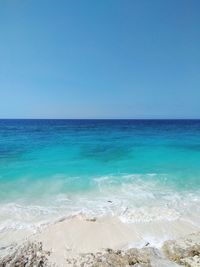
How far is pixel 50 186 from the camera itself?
31.2 ft

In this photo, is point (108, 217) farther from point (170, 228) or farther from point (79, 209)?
point (170, 228)

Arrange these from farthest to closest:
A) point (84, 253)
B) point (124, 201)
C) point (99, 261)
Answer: point (124, 201) < point (84, 253) < point (99, 261)

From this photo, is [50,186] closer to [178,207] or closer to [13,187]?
[13,187]

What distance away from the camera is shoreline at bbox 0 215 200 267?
4430mm

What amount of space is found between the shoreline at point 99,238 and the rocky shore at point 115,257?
0.02 meters

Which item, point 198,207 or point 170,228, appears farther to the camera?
point 198,207

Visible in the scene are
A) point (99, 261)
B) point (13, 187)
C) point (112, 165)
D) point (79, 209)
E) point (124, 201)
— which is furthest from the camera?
point (112, 165)

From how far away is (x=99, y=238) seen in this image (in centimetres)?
538

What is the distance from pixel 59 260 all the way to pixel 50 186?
5358 mm

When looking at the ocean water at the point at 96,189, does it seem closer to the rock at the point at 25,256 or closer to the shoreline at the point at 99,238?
the shoreline at the point at 99,238

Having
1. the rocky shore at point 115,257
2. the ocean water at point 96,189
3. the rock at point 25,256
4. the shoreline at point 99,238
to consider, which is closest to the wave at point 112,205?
the ocean water at point 96,189

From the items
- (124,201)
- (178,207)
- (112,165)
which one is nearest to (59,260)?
(124,201)

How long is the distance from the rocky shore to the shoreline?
2cm

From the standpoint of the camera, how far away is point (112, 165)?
43.9ft
